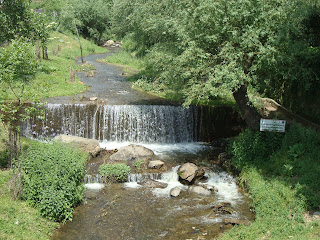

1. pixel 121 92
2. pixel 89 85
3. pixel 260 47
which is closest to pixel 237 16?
pixel 260 47

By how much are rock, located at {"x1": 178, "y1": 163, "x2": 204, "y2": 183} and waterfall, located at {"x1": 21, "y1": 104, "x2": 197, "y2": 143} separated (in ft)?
14.0

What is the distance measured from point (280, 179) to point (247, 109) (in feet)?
11.9

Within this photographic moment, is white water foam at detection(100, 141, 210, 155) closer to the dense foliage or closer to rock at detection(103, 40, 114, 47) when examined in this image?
the dense foliage

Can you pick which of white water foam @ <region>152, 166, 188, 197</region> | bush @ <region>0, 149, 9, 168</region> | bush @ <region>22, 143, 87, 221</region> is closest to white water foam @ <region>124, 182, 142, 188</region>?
white water foam @ <region>152, 166, 188, 197</region>

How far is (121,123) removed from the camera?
1762cm

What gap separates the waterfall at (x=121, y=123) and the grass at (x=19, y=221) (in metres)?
7.15

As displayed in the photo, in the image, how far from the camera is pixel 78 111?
17.3 m

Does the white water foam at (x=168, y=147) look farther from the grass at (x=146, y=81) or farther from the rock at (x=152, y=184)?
the rock at (x=152, y=184)

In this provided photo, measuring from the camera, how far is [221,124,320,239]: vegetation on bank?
354 inches

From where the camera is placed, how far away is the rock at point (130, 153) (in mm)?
14570

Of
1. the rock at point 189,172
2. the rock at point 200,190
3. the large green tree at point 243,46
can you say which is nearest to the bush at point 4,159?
the rock at point 189,172

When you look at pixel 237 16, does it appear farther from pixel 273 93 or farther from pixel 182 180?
pixel 182 180

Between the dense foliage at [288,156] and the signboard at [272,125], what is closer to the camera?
the dense foliage at [288,156]

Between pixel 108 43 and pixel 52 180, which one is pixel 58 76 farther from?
pixel 108 43
